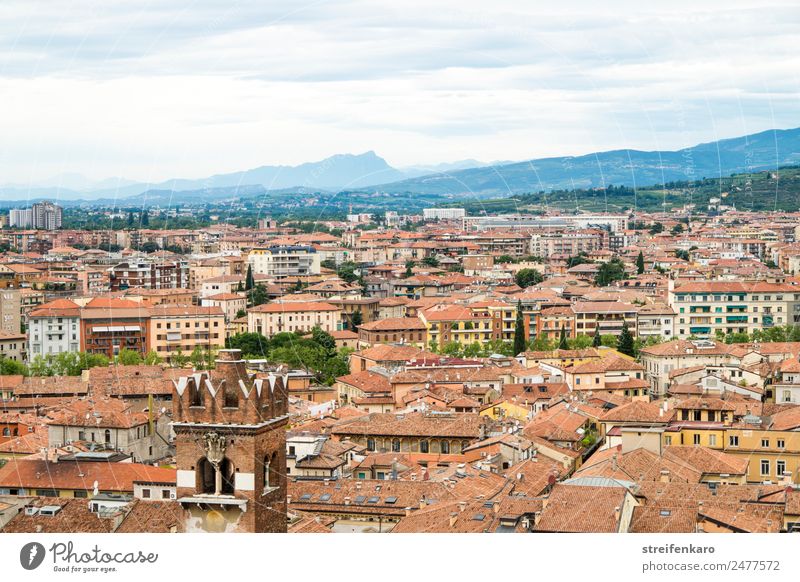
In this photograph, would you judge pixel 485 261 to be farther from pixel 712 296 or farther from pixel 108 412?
pixel 108 412

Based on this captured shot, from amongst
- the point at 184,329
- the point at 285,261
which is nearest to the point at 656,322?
the point at 184,329

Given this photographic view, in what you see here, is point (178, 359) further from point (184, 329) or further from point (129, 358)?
point (184, 329)

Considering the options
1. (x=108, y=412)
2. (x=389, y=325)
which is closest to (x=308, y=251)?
(x=389, y=325)

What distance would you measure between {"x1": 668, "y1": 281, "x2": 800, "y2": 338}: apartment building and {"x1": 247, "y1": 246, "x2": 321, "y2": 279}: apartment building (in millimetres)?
11408

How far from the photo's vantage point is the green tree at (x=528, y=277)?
3178 centimetres

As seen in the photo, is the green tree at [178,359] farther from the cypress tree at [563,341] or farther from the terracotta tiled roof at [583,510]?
the terracotta tiled roof at [583,510]

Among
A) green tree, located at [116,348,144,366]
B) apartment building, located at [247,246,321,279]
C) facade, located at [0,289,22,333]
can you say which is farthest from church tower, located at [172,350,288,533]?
apartment building, located at [247,246,321,279]

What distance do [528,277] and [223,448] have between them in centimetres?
2704

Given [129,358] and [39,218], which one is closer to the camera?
[129,358]

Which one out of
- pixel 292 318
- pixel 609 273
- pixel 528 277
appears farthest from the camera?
pixel 528 277

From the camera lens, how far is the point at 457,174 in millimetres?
15688

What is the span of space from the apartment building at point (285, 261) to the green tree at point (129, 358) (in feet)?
40.0

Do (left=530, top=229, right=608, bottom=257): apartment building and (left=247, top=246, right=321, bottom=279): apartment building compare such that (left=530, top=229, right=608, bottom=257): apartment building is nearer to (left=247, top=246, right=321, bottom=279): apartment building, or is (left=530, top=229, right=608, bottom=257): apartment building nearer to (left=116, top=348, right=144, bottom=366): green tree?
(left=247, top=246, right=321, bottom=279): apartment building

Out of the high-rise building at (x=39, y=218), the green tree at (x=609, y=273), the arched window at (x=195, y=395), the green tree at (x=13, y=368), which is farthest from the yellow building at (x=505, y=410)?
the high-rise building at (x=39, y=218)
